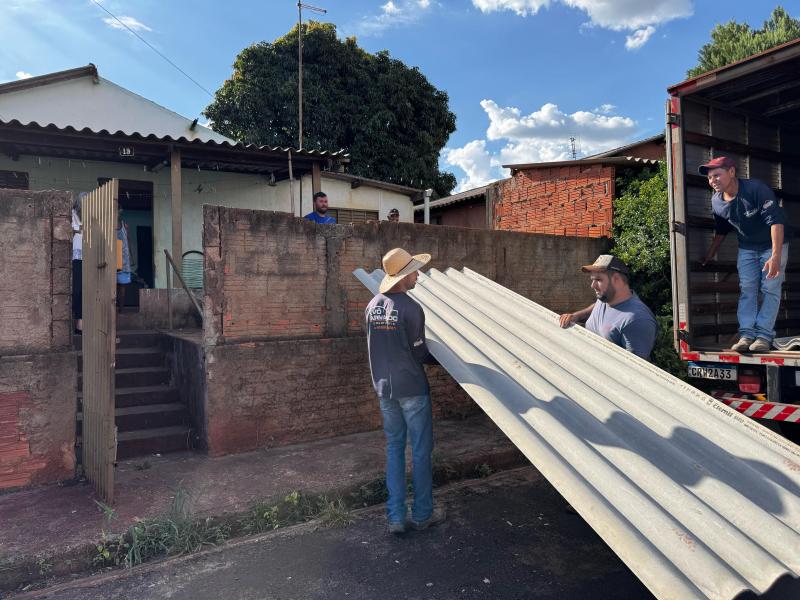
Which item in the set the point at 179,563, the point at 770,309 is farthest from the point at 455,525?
the point at 770,309

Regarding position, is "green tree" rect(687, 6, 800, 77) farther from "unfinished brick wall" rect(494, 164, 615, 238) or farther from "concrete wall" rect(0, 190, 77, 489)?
"concrete wall" rect(0, 190, 77, 489)

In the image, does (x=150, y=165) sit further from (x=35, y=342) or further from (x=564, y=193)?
(x=564, y=193)

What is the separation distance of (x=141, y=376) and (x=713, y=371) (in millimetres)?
5732

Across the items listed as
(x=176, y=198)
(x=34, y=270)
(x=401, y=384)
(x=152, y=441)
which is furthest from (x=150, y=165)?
(x=401, y=384)

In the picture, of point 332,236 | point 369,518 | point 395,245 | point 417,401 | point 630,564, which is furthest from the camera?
point 395,245

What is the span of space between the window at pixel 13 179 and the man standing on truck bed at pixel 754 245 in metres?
10.2

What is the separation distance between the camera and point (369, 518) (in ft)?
13.6

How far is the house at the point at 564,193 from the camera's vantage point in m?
9.34

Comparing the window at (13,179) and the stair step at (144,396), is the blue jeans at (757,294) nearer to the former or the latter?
the stair step at (144,396)

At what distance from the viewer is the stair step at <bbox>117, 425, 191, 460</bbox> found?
5.19m

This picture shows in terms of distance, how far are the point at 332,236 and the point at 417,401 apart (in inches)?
109

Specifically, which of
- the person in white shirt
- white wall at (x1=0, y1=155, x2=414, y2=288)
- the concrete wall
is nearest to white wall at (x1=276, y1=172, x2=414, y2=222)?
white wall at (x1=0, y1=155, x2=414, y2=288)

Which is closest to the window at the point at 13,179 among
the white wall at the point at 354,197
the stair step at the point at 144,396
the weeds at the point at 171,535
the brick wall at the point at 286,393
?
the white wall at the point at 354,197

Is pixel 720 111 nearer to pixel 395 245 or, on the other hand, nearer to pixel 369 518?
pixel 395 245
